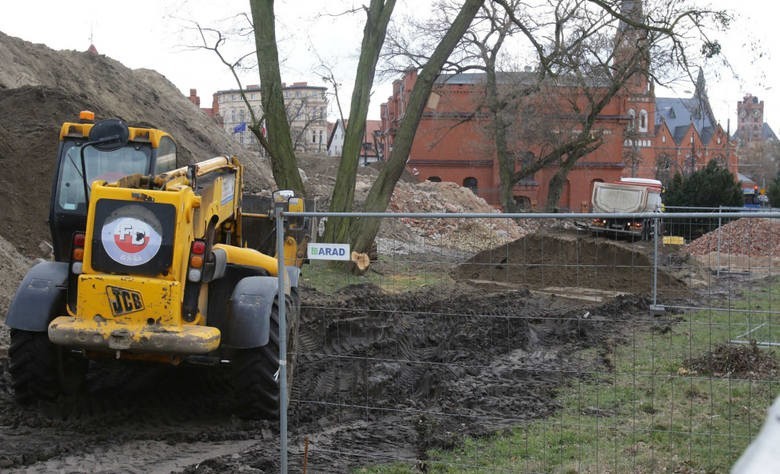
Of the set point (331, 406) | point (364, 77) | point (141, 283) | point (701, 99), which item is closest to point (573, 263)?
point (364, 77)

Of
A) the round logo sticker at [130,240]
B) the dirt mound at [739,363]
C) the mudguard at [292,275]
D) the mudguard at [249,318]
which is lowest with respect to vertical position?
the dirt mound at [739,363]

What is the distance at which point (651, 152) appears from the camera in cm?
8450

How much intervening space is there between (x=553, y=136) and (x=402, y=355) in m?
39.2

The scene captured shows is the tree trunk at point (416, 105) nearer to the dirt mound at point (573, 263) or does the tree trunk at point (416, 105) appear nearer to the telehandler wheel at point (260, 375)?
the dirt mound at point (573, 263)

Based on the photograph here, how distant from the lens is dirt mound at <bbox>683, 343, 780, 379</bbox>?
9156 millimetres

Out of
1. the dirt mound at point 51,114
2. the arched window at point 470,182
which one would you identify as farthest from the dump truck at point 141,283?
the arched window at point 470,182

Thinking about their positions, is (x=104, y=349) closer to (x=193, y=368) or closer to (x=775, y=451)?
(x=193, y=368)

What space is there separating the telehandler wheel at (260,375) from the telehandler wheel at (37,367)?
4.81 feet

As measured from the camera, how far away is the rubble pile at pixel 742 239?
18.2 meters

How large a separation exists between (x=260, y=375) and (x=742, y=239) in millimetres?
16511

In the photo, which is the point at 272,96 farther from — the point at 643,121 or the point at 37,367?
the point at 643,121

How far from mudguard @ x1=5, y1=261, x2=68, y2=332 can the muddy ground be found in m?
0.83

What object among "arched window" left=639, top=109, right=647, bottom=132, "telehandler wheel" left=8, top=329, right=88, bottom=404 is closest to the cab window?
"telehandler wheel" left=8, top=329, right=88, bottom=404

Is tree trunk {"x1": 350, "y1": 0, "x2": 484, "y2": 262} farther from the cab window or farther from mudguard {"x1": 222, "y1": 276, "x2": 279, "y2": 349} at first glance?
mudguard {"x1": 222, "y1": 276, "x2": 279, "y2": 349}
